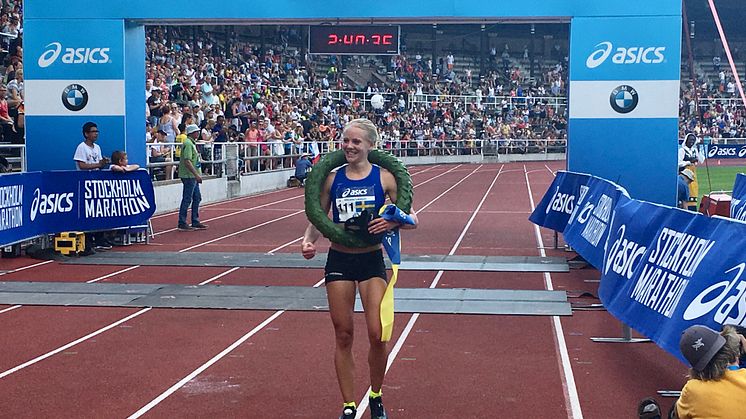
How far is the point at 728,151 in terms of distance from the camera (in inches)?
2103

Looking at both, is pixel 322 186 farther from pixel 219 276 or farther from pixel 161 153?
pixel 161 153

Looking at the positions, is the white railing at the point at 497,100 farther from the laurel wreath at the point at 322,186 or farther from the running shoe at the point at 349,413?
the running shoe at the point at 349,413

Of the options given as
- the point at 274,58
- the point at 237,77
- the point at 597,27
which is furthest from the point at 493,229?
the point at 274,58

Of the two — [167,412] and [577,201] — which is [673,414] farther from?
[577,201]

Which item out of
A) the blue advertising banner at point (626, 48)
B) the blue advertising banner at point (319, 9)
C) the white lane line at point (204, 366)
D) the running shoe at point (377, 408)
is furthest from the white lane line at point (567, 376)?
the blue advertising banner at point (319, 9)

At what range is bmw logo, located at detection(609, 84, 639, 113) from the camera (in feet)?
52.9

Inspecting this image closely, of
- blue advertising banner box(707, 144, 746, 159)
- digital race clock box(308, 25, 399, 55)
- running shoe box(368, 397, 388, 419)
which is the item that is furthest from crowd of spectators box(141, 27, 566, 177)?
running shoe box(368, 397, 388, 419)

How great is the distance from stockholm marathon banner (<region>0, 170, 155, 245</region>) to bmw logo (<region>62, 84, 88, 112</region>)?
169 centimetres

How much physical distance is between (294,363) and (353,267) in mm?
1996

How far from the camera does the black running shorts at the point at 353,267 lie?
657 centimetres

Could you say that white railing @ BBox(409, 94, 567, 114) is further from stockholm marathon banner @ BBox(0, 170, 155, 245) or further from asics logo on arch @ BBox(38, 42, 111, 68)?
stockholm marathon banner @ BBox(0, 170, 155, 245)

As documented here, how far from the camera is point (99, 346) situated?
29.4 ft

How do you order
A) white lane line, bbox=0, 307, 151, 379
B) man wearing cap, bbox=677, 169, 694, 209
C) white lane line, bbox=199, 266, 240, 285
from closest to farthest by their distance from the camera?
white lane line, bbox=0, 307, 151, 379, white lane line, bbox=199, 266, 240, 285, man wearing cap, bbox=677, 169, 694, 209

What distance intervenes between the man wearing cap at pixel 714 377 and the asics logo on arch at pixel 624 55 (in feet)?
37.3
